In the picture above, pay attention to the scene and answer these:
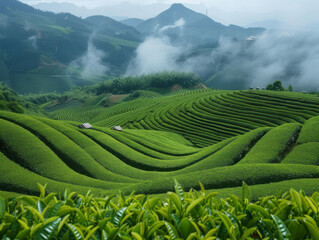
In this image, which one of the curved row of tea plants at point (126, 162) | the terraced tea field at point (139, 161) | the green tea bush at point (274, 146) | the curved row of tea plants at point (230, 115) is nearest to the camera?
the terraced tea field at point (139, 161)

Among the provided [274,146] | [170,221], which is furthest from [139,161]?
[170,221]

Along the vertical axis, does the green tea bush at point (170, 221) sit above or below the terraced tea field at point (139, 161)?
above

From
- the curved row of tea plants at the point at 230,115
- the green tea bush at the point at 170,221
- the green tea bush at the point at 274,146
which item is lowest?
the curved row of tea plants at the point at 230,115

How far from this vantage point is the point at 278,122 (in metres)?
37.8

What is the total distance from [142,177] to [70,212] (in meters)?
12.2

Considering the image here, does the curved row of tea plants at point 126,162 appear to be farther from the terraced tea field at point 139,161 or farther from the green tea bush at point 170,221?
the green tea bush at point 170,221

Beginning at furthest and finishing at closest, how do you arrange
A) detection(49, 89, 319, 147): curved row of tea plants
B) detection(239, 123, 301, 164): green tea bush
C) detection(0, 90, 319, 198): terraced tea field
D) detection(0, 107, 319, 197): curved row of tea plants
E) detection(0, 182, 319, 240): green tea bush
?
detection(49, 89, 319, 147): curved row of tea plants < detection(239, 123, 301, 164): green tea bush < detection(0, 107, 319, 197): curved row of tea plants < detection(0, 90, 319, 198): terraced tea field < detection(0, 182, 319, 240): green tea bush

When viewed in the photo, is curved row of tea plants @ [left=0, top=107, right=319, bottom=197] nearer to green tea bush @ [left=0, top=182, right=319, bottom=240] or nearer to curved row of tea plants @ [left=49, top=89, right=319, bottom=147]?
green tea bush @ [left=0, top=182, right=319, bottom=240]

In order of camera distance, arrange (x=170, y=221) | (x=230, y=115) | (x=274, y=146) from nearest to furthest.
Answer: (x=170, y=221)
(x=274, y=146)
(x=230, y=115)

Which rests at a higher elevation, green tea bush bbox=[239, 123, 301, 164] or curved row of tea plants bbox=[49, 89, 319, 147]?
green tea bush bbox=[239, 123, 301, 164]

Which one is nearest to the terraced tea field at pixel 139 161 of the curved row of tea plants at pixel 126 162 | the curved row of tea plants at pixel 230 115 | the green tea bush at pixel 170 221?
the curved row of tea plants at pixel 126 162

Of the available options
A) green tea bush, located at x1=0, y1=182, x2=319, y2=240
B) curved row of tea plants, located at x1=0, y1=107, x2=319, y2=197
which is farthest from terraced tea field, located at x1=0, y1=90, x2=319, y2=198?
green tea bush, located at x1=0, y1=182, x2=319, y2=240

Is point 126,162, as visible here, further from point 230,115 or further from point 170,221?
point 230,115

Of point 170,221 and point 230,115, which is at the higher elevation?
point 170,221
